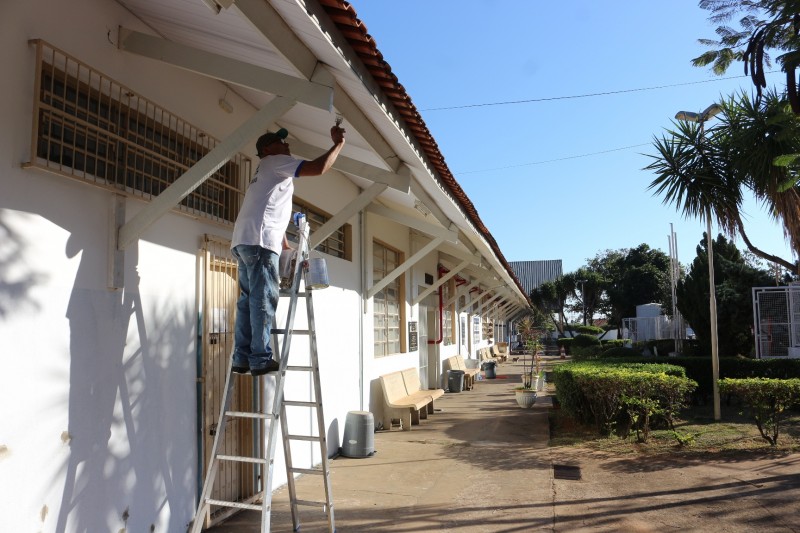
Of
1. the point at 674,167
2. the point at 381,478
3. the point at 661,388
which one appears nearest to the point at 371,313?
the point at 381,478

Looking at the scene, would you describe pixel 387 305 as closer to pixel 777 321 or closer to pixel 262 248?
pixel 262 248

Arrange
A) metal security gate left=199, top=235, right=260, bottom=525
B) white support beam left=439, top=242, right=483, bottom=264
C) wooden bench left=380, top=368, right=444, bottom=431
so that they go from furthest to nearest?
white support beam left=439, top=242, right=483, bottom=264
wooden bench left=380, top=368, right=444, bottom=431
metal security gate left=199, top=235, right=260, bottom=525

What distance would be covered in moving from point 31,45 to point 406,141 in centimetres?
274

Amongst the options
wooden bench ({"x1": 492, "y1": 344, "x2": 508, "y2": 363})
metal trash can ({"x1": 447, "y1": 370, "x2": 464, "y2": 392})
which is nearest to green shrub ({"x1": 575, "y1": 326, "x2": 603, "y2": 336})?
wooden bench ({"x1": 492, "y1": 344, "x2": 508, "y2": 363})

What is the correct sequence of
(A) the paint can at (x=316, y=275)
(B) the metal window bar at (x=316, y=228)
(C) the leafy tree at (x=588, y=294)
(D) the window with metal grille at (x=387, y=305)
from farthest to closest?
(C) the leafy tree at (x=588, y=294) → (D) the window with metal grille at (x=387, y=305) → (B) the metal window bar at (x=316, y=228) → (A) the paint can at (x=316, y=275)

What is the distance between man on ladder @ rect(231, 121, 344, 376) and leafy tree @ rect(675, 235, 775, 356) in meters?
13.4

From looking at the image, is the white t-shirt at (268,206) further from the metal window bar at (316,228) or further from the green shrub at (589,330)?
the green shrub at (589,330)

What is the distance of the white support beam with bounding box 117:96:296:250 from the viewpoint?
12.3 feet

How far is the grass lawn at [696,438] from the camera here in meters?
7.89

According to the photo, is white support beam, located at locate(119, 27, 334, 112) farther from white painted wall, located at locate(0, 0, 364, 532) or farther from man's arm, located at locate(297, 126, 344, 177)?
man's arm, located at locate(297, 126, 344, 177)

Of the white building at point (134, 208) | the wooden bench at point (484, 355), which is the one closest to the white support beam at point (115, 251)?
the white building at point (134, 208)

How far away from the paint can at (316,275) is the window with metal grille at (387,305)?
5541 mm

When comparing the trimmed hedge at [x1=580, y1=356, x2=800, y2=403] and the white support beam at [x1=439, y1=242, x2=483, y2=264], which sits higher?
the white support beam at [x1=439, y1=242, x2=483, y2=264]

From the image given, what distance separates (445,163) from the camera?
21.2 feet
